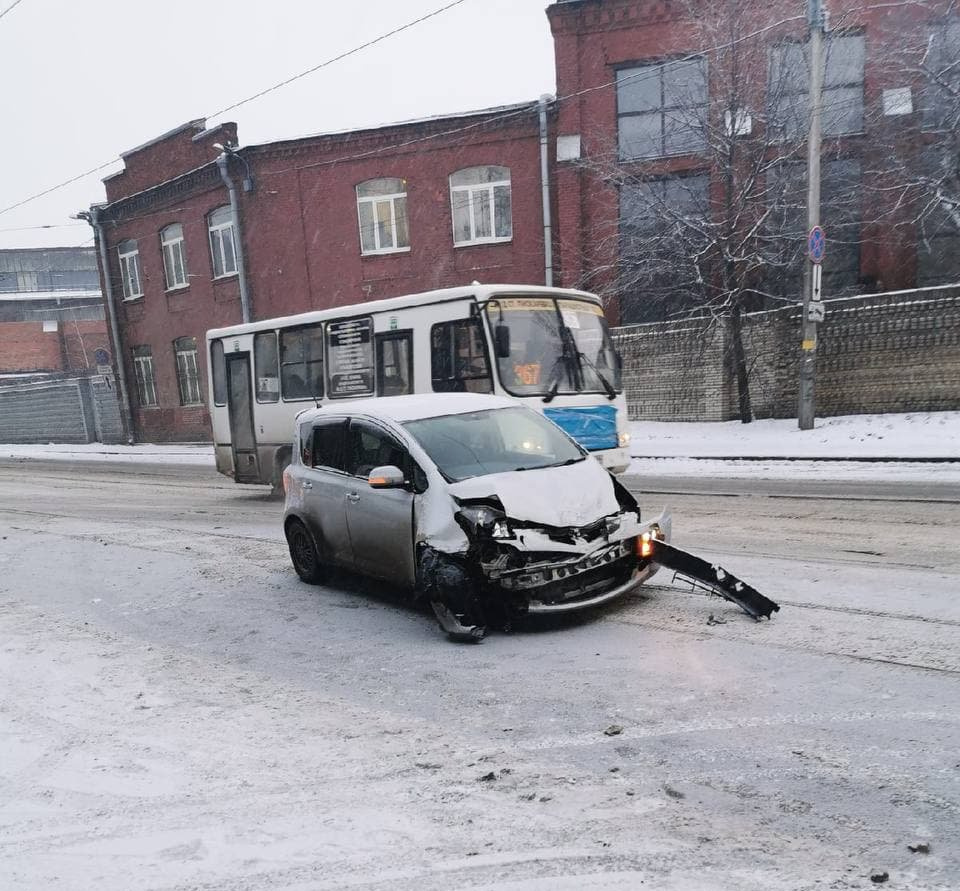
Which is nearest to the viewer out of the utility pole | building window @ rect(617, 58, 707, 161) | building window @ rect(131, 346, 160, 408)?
the utility pole

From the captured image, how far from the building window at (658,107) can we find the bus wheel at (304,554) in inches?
639

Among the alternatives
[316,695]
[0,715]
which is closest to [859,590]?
[316,695]

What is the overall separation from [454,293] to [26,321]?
2135 inches

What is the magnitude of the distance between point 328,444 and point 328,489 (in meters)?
0.44

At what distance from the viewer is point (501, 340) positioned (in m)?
9.85

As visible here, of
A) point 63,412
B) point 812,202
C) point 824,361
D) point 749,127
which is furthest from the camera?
point 63,412

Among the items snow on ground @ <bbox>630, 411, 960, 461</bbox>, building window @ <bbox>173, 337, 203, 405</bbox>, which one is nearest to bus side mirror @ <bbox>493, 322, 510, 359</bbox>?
snow on ground @ <bbox>630, 411, 960, 461</bbox>

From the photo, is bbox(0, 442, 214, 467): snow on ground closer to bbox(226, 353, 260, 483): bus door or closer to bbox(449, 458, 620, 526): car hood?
bbox(226, 353, 260, 483): bus door

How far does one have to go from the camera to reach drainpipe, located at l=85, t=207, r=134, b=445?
30.7m

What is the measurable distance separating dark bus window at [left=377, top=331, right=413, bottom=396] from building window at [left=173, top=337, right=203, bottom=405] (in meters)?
18.8

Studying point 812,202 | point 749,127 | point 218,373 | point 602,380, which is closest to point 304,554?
point 602,380

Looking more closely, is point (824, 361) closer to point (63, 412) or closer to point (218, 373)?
point (218, 373)

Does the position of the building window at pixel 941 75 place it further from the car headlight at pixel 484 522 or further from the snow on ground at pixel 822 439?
the car headlight at pixel 484 522

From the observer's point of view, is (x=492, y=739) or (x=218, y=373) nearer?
(x=492, y=739)
